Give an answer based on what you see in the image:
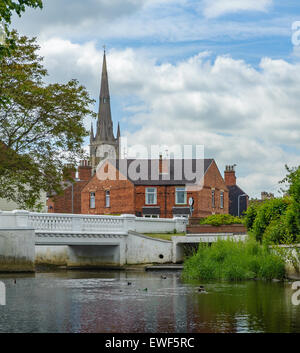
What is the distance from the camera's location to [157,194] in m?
67.1

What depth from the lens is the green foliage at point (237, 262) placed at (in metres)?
26.7

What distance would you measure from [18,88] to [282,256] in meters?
14.4

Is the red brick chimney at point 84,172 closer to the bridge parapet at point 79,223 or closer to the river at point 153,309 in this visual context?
the bridge parapet at point 79,223

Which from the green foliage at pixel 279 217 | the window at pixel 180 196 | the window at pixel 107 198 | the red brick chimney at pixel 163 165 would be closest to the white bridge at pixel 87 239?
the green foliage at pixel 279 217

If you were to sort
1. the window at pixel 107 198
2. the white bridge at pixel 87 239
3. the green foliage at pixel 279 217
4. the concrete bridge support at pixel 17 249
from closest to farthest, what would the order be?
1. the green foliage at pixel 279 217
2. the concrete bridge support at pixel 17 249
3. the white bridge at pixel 87 239
4. the window at pixel 107 198

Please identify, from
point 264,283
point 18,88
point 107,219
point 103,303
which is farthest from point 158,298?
point 107,219

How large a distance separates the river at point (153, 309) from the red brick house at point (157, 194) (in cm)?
4083

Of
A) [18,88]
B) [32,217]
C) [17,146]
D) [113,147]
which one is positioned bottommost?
[32,217]

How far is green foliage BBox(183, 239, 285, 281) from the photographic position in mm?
26719

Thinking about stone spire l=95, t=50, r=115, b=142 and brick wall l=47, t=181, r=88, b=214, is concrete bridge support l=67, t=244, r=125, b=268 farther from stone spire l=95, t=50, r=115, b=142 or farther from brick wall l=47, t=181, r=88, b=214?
stone spire l=95, t=50, r=115, b=142

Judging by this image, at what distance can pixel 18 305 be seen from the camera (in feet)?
60.0

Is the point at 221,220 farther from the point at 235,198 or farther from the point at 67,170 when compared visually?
the point at 235,198

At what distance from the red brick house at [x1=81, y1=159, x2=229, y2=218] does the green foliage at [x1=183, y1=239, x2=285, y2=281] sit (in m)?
36.8
